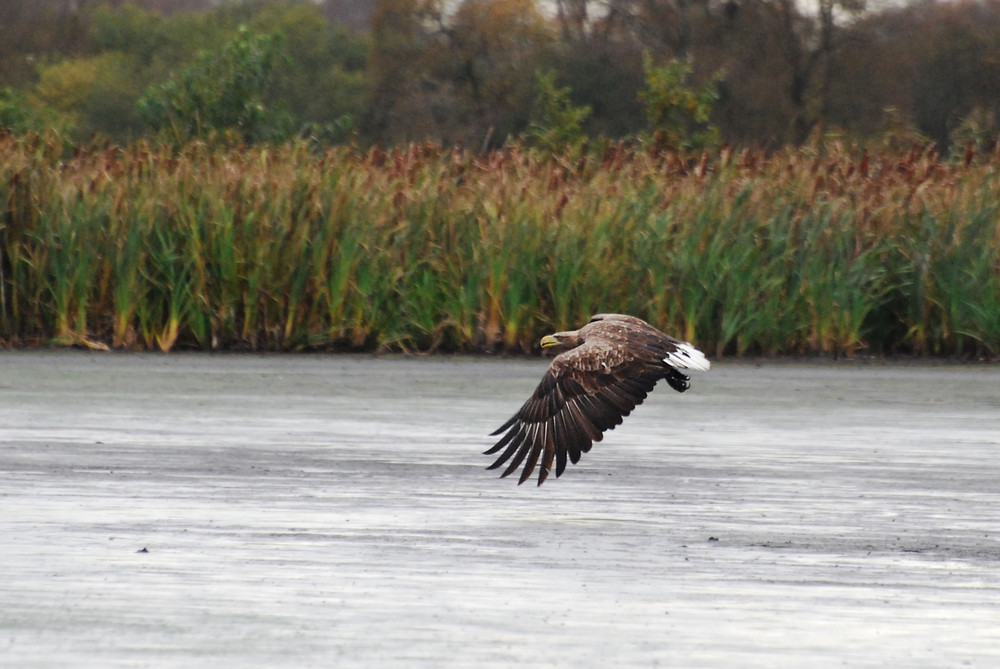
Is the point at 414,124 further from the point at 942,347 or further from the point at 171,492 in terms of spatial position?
the point at 171,492

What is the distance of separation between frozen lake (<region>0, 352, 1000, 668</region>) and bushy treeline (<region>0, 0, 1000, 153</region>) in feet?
88.3

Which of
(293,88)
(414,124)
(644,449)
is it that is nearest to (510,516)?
(644,449)

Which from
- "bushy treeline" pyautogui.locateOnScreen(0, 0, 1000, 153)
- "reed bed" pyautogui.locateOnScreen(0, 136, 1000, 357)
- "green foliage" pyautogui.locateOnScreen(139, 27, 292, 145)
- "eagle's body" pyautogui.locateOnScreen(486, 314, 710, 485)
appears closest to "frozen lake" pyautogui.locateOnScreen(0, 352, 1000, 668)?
"eagle's body" pyautogui.locateOnScreen(486, 314, 710, 485)

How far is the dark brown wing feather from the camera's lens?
7.71 meters

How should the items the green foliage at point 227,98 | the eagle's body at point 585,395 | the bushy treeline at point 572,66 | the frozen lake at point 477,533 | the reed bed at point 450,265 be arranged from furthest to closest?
the bushy treeline at point 572,66 < the green foliage at point 227,98 < the reed bed at point 450,265 < the eagle's body at point 585,395 < the frozen lake at point 477,533

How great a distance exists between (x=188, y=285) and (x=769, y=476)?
6755 mm

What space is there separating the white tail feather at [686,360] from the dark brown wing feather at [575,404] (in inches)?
2.6

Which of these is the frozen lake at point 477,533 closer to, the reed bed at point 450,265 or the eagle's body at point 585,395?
the eagle's body at point 585,395

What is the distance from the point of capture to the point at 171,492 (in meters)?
7.95

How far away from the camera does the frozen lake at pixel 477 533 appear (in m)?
5.28

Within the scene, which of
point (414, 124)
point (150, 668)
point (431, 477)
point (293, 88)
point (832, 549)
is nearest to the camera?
point (150, 668)

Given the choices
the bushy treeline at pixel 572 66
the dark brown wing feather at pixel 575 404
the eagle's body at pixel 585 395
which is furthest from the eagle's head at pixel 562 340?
the bushy treeline at pixel 572 66

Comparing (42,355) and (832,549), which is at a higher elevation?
(832,549)

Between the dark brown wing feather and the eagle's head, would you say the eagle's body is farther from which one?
the eagle's head
